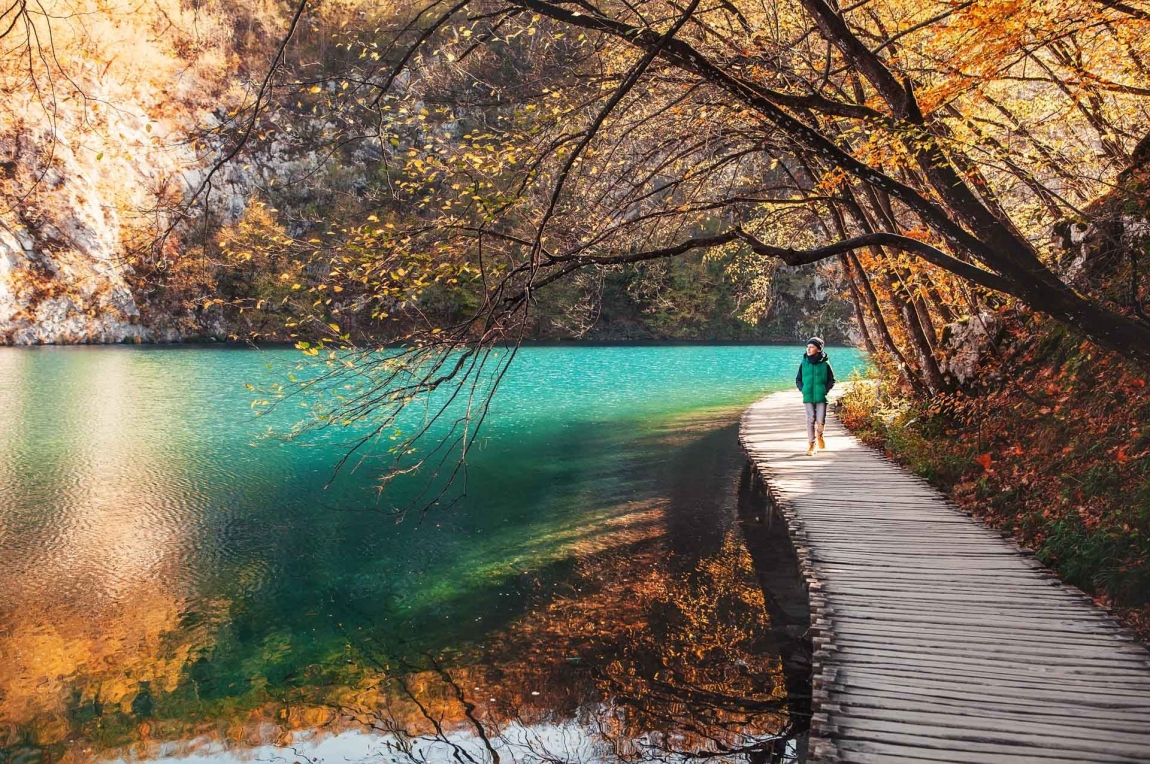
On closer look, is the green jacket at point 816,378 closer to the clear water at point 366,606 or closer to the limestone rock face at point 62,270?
the clear water at point 366,606

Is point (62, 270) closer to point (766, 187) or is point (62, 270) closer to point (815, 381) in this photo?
point (766, 187)

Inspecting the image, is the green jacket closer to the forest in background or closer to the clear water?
the forest in background

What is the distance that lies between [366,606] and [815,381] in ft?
23.4

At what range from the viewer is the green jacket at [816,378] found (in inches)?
451

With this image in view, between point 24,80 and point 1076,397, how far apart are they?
1013 centimetres

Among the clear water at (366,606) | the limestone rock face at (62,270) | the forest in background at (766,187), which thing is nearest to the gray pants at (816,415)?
the forest in background at (766,187)

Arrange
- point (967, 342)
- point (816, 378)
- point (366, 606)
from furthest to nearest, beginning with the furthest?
point (967, 342) → point (816, 378) → point (366, 606)

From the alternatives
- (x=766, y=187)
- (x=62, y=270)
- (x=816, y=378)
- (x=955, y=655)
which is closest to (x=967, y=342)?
(x=816, y=378)

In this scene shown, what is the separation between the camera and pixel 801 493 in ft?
30.7

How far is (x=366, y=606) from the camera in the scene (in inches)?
310

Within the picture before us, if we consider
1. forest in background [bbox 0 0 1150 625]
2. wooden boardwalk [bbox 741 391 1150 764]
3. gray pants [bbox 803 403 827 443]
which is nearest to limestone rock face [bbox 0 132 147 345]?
forest in background [bbox 0 0 1150 625]

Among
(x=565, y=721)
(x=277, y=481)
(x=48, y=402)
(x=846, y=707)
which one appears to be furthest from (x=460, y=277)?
(x=48, y=402)

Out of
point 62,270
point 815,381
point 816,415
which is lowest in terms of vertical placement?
point 816,415

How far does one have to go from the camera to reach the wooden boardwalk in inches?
156
